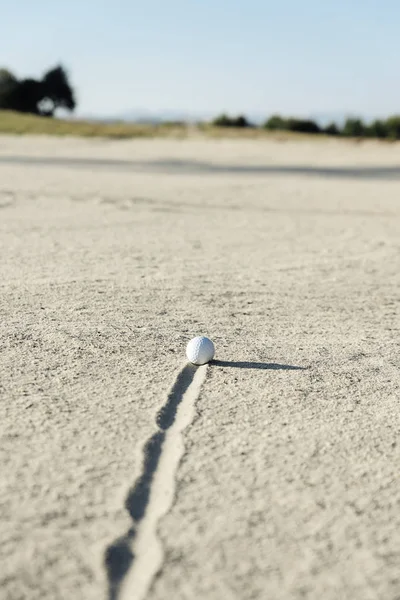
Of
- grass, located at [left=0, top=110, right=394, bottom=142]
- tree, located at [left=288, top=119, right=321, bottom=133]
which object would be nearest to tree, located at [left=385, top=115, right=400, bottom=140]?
tree, located at [left=288, top=119, right=321, bottom=133]

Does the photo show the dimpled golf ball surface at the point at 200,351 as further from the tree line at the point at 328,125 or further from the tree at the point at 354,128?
the tree at the point at 354,128

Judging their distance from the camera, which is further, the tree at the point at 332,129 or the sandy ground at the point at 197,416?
the tree at the point at 332,129

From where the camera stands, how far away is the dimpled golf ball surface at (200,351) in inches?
186

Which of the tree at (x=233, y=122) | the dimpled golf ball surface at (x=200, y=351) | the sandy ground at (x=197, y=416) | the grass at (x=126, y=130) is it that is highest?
the tree at (x=233, y=122)

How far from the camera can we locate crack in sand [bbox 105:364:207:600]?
2705mm

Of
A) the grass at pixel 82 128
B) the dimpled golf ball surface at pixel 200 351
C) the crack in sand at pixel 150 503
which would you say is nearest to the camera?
the crack in sand at pixel 150 503

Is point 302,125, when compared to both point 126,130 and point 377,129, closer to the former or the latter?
point 377,129

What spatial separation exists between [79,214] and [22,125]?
2188 centimetres

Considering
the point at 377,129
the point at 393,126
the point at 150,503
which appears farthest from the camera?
the point at 377,129

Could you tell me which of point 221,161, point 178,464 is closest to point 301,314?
point 178,464

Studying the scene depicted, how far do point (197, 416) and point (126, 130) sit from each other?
28278mm

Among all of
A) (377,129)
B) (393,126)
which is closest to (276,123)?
(377,129)

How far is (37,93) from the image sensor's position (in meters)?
50.2

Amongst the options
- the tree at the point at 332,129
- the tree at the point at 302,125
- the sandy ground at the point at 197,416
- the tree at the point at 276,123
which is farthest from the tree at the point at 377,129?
the sandy ground at the point at 197,416
